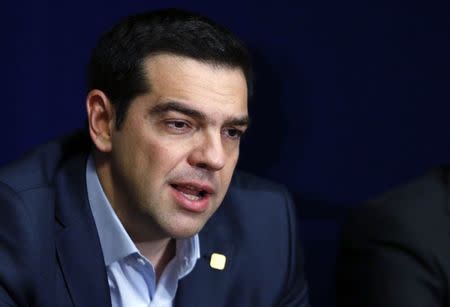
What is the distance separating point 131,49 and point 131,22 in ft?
0.20

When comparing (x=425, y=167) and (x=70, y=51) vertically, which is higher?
(x=70, y=51)

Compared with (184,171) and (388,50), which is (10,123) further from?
(388,50)

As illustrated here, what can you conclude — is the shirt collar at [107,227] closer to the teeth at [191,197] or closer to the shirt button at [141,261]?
the shirt button at [141,261]

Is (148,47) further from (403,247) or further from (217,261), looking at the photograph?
(403,247)

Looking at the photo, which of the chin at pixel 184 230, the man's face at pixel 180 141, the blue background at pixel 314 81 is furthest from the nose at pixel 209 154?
the blue background at pixel 314 81

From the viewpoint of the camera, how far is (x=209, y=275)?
151 centimetres

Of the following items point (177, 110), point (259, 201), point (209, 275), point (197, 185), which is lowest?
point (209, 275)

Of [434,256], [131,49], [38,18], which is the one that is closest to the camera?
[434,256]

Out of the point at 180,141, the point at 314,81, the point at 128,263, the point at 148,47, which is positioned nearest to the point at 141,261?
the point at 128,263

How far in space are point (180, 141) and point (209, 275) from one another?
30 cm

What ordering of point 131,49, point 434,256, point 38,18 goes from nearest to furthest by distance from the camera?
point 434,256, point 131,49, point 38,18

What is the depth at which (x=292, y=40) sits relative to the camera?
1.77 meters

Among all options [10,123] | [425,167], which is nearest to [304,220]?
[425,167]

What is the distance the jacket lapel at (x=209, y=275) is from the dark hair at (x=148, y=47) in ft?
0.96
